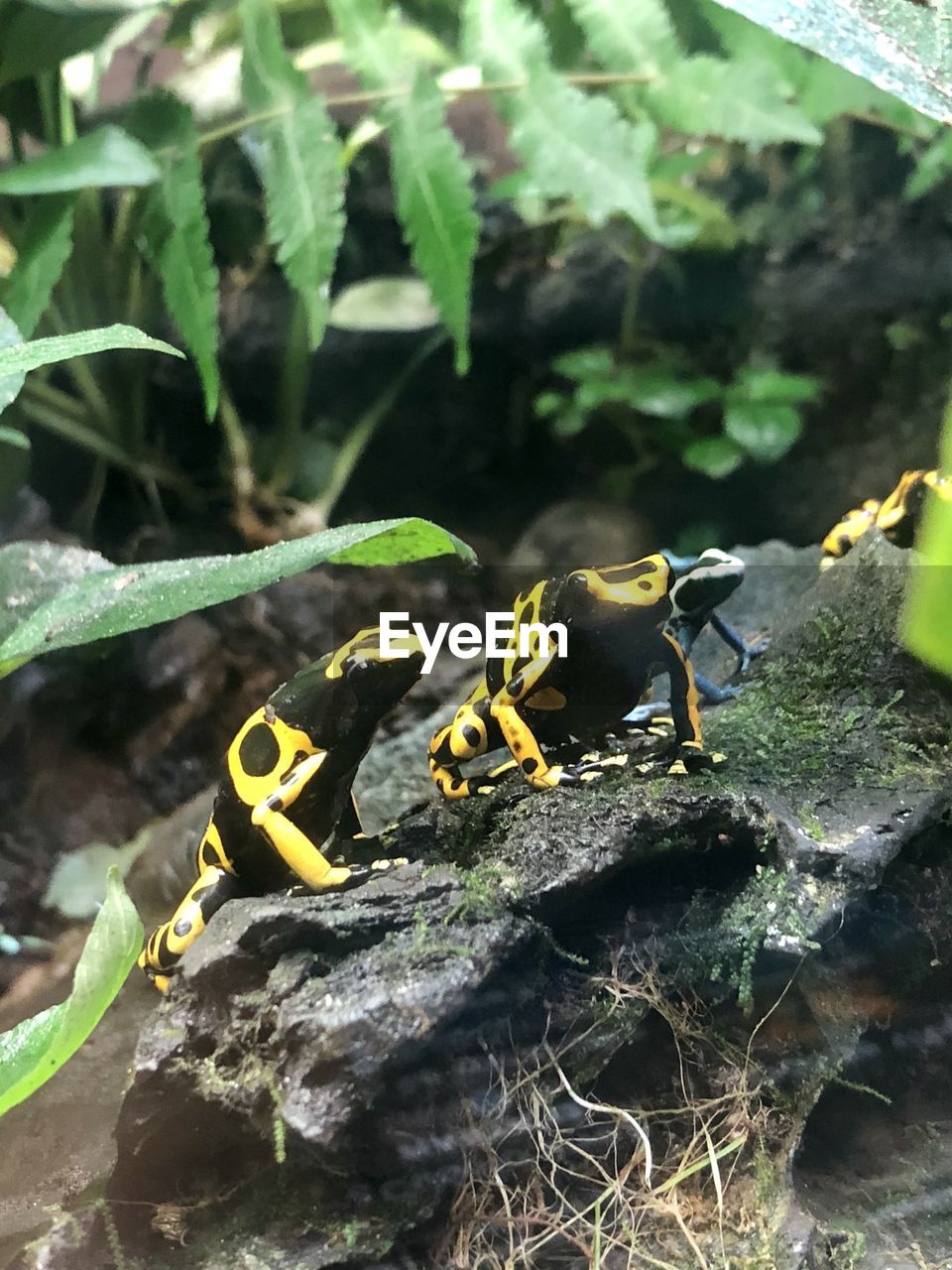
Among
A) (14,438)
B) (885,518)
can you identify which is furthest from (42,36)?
(885,518)

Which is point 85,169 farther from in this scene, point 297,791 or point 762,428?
point 762,428

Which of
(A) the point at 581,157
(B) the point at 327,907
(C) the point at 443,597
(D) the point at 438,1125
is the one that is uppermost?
(A) the point at 581,157

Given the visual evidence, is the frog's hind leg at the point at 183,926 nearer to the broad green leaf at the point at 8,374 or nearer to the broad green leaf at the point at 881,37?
the broad green leaf at the point at 8,374

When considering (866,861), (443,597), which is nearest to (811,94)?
(443,597)

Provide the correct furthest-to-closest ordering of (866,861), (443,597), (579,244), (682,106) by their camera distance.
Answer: (579,244), (682,106), (443,597), (866,861)

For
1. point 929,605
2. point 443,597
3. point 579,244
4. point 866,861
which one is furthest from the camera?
point 579,244

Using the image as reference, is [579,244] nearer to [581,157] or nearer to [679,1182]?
[581,157]

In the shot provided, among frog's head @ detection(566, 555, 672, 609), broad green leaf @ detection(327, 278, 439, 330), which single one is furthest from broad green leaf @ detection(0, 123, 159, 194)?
frog's head @ detection(566, 555, 672, 609)
